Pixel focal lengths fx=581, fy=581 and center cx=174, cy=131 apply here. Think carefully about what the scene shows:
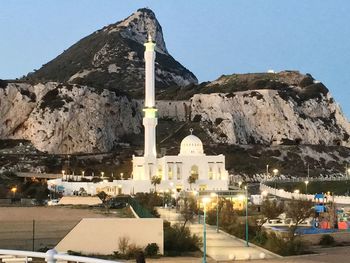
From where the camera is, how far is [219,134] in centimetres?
12350

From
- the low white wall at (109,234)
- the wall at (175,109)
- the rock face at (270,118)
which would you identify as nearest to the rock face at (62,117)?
the wall at (175,109)

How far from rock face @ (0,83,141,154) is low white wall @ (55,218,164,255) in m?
79.1

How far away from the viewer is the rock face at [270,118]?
125 m

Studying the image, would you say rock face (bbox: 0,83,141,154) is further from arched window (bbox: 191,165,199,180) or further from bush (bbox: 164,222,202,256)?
bush (bbox: 164,222,202,256)

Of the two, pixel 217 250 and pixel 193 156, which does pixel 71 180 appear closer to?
pixel 193 156

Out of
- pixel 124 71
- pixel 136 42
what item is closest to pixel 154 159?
pixel 124 71

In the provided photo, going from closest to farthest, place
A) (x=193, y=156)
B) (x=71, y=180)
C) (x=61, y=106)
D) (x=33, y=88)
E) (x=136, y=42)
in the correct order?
1. (x=71, y=180)
2. (x=193, y=156)
3. (x=61, y=106)
4. (x=33, y=88)
5. (x=136, y=42)

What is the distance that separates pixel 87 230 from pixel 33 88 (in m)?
94.4

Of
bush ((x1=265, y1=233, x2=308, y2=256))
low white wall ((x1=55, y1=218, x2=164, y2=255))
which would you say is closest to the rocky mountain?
low white wall ((x1=55, y1=218, x2=164, y2=255))

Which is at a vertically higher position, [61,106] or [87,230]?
[61,106]

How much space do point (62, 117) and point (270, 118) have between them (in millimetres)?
46420

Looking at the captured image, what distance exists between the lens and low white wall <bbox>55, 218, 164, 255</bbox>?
89.1 feet

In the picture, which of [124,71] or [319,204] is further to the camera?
[124,71]

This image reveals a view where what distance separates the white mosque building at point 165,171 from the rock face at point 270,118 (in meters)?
35.8
